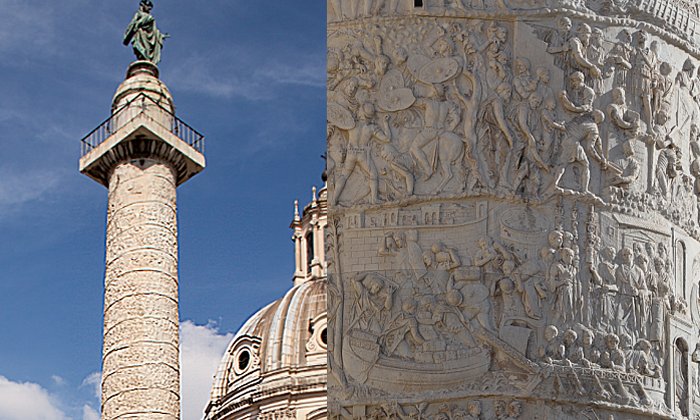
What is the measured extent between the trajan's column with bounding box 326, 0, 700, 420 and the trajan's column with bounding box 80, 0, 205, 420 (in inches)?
603

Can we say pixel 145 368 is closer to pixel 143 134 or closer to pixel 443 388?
pixel 143 134

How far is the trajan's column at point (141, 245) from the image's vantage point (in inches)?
827

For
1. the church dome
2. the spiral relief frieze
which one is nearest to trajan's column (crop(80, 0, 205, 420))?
the spiral relief frieze

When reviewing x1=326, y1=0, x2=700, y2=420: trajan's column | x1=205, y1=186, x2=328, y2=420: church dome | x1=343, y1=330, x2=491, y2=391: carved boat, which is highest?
x1=205, y1=186, x2=328, y2=420: church dome

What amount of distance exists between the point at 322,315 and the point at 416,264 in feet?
109

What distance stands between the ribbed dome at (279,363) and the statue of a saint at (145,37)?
14445 millimetres

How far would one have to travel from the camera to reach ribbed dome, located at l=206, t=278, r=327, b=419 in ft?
124

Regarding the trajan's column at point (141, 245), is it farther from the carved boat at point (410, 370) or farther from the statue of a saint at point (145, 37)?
the carved boat at point (410, 370)

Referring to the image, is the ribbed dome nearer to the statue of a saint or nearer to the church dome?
the church dome

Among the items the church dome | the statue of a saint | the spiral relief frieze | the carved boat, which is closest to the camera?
the carved boat

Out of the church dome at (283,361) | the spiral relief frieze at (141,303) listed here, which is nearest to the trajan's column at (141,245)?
the spiral relief frieze at (141,303)

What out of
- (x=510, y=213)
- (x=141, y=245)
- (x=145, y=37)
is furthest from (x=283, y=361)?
(x=510, y=213)

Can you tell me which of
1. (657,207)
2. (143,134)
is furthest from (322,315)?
(657,207)

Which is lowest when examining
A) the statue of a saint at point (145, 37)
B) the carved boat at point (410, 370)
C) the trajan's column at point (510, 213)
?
the carved boat at point (410, 370)
